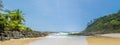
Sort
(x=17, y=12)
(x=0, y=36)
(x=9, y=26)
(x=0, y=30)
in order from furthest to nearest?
(x=17, y=12) → (x=9, y=26) → (x=0, y=30) → (x=0, y=36)

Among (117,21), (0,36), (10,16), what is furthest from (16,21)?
(117,21)

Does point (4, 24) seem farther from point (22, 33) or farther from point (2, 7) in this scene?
point (22, 33)

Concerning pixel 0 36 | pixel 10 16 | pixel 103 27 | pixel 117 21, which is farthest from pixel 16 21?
pixel 103 27

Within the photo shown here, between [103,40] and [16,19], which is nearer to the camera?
[103,40]

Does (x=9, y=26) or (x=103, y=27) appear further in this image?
(x=103, y=27)

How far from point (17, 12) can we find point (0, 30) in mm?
10603

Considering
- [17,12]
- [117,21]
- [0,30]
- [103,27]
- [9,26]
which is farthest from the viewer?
[103,27]

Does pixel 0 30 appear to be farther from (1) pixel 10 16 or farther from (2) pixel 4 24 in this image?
(1) pixel 10 16

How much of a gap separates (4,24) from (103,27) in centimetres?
8147

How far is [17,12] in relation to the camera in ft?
160

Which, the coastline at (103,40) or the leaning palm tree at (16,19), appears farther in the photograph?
the leaning palm tree at (16,19)

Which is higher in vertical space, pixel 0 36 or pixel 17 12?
pixel 17 12

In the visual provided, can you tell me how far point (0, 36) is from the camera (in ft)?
116

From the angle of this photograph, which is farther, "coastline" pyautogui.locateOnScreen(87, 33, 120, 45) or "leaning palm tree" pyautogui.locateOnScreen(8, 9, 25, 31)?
"leaning palm tree" pyautogui.locateOnScreen(8, 9, 25, 31)
